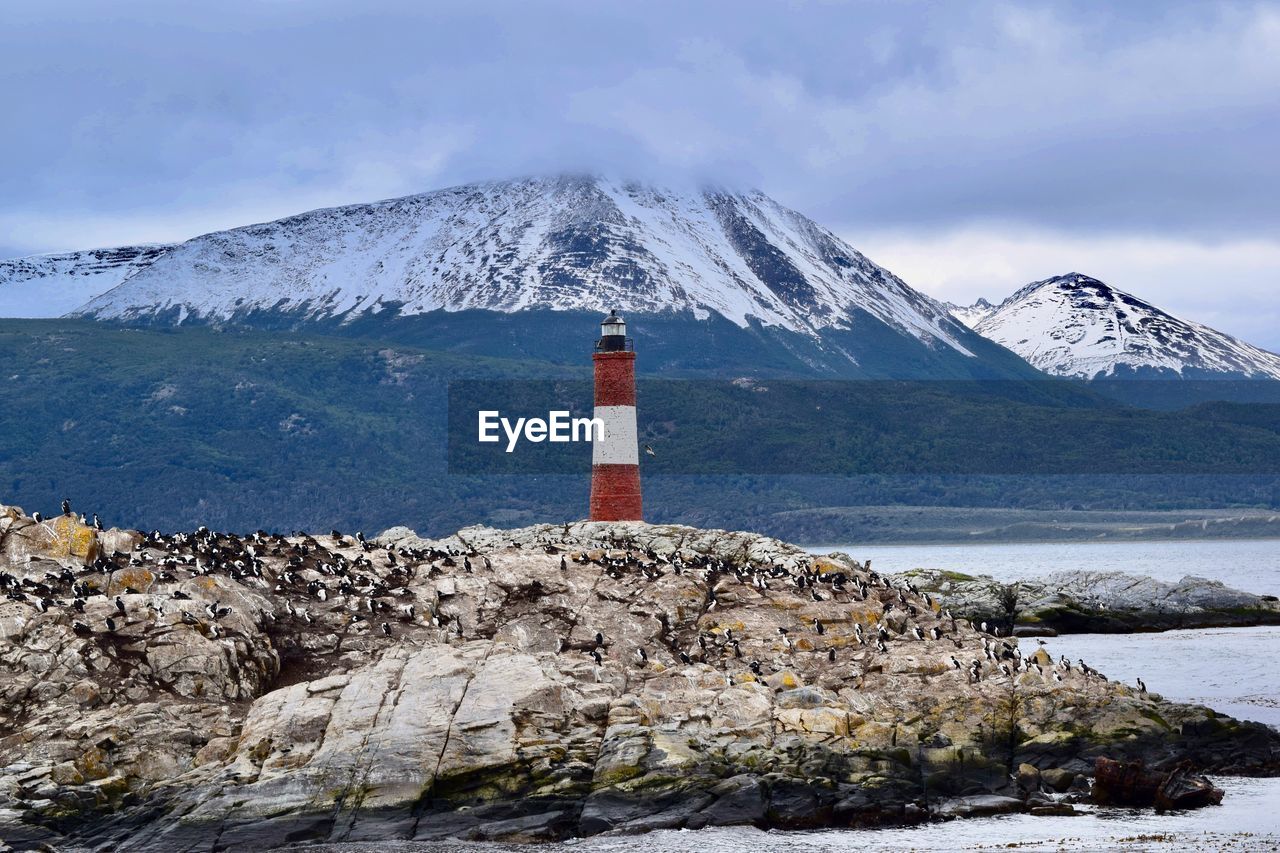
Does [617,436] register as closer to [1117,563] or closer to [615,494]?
[615,494]

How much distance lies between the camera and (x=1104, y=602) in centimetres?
9469

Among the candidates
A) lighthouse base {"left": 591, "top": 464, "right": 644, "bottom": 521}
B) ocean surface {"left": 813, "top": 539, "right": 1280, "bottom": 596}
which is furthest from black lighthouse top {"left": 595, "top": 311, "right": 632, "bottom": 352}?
ocean surface {"left": 813, "top": 539, "right": 1280, "bottom": 596}

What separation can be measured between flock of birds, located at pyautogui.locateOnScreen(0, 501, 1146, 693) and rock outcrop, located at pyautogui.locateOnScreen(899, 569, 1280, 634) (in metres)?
31.6

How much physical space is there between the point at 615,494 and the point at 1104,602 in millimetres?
32020

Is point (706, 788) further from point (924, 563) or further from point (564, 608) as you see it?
point (924, 563)

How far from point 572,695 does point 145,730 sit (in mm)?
9861

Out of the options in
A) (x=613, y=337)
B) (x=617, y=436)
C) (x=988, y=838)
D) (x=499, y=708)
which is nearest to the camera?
(x=988, y=838)

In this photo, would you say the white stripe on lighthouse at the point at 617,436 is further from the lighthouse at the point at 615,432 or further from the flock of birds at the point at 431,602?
the flock of birds at the point at 431,602

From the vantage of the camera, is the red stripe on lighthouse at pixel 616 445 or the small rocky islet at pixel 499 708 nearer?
the small rocky islet at pixel 499 708

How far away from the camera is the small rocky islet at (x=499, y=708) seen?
40.9m

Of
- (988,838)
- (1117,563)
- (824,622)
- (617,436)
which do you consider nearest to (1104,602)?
(617,436)

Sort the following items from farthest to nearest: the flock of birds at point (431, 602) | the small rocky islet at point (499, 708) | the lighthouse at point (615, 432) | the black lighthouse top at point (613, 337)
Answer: the black lighthouse top at point (613, 337) < the lighthouse at point (615, 432) < the flock of birds at point (431, 602) < the small rocky islet at point (499, 708)

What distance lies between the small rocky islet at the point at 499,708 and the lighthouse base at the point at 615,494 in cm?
1925

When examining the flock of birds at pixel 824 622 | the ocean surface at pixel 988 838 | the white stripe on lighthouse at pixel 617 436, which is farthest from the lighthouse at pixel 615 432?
the ocean surface at pixel 988 838
